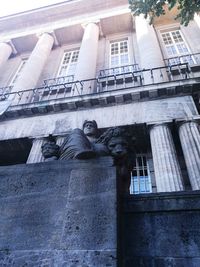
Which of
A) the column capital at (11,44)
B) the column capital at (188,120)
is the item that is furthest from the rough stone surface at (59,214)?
the column capital at (11,44)

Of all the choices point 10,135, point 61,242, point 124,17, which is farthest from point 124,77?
point 61,242

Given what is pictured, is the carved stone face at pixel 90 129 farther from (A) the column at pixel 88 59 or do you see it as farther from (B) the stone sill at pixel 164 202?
(A) the column at pixel 88 59

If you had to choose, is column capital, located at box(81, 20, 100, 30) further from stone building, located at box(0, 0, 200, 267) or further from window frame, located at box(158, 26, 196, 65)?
window frame, located at box(158, 26, 196, 65)

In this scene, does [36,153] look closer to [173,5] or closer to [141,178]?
[141,178]

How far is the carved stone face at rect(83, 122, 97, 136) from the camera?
211 inches

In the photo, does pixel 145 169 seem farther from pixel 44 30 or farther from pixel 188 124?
pixel 44 30

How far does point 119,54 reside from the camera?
1730 centimetres

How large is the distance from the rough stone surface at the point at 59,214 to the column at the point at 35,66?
1045cm

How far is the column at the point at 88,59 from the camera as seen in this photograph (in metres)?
12.4

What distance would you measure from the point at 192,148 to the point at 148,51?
7.71m

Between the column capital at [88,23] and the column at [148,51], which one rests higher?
the column capital at [88,23]

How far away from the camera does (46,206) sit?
3666mm

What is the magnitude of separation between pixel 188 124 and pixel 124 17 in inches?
536

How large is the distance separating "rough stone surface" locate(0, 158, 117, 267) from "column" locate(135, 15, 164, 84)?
27.1 ft
